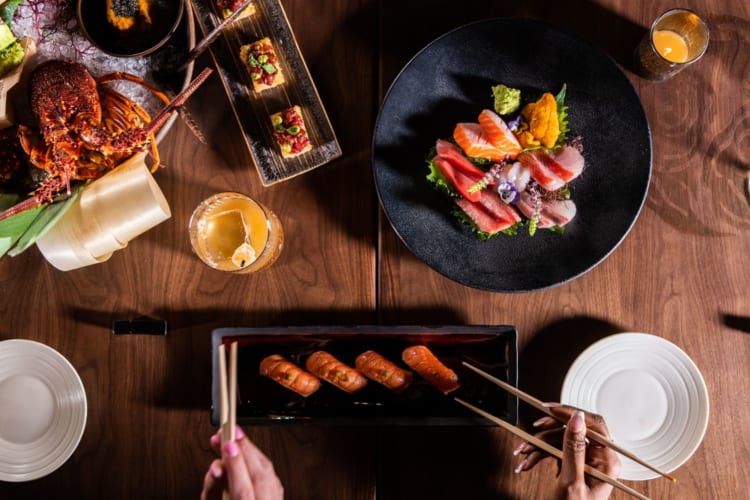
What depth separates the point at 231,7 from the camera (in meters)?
1.92

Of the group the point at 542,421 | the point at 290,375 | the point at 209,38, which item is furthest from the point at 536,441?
the point at 209,38

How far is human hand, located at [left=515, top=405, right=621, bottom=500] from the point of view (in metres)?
1.61

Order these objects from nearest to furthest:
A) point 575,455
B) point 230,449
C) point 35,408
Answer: point 230,449 < point 575,455 < point 35,408

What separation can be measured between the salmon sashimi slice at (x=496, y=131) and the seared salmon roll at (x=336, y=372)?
0.84 m

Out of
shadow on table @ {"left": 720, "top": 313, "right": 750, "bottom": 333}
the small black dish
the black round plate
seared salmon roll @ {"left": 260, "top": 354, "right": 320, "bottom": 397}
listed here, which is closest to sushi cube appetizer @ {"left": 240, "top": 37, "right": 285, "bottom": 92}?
the small black dish

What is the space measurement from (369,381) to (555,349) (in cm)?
63

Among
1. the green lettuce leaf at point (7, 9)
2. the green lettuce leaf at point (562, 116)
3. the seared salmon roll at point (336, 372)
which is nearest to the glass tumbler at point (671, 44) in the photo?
the green lettuce leaf at point (562, 116)

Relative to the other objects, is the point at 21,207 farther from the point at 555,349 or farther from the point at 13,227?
the point at 555,349

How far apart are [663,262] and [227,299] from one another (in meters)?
1.47

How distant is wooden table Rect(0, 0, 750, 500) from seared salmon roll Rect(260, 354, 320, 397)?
18cm

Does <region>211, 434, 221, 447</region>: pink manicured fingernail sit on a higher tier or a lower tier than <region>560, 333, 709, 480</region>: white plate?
lower

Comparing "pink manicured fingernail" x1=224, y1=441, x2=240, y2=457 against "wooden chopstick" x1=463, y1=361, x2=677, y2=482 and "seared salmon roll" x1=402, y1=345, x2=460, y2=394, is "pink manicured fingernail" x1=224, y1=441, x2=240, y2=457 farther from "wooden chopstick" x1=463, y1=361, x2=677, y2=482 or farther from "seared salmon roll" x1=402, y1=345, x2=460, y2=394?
"wooden chopstick" x1=463, y1=361, x2=677, y2=482

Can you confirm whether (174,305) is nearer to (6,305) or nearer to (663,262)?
(6,305)

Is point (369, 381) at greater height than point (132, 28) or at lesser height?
lesser
